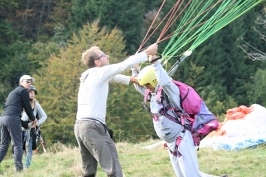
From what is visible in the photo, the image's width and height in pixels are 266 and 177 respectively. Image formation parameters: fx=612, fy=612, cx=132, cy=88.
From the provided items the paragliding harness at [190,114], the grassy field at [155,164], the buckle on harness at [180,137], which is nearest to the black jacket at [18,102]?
the grassy field at [155,164]

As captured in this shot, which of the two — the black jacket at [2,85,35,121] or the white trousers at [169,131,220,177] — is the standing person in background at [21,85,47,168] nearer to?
the black jacket at [2,85,35,121]

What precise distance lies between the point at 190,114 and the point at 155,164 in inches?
137

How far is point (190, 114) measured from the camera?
7117 millimetres

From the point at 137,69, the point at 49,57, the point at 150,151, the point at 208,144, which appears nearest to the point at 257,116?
the point at 208,144

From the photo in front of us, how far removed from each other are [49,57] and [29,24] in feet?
30.2

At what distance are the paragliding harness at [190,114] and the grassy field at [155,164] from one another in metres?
1.99

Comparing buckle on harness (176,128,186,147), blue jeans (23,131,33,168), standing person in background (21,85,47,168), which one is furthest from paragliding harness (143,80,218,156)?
blue jeans (23,131,33,168)

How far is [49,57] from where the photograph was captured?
135 feet

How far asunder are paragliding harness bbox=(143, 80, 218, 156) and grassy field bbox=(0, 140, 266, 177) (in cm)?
199

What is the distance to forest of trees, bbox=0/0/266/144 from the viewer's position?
36188mm

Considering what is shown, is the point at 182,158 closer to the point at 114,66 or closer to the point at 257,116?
the point at 114,66

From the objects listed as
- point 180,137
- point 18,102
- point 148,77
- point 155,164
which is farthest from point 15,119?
point 180,137

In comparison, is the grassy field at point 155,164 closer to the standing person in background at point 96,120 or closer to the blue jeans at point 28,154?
the blue jeans at point 28,154

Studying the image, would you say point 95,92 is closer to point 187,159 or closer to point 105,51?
point 187,159
